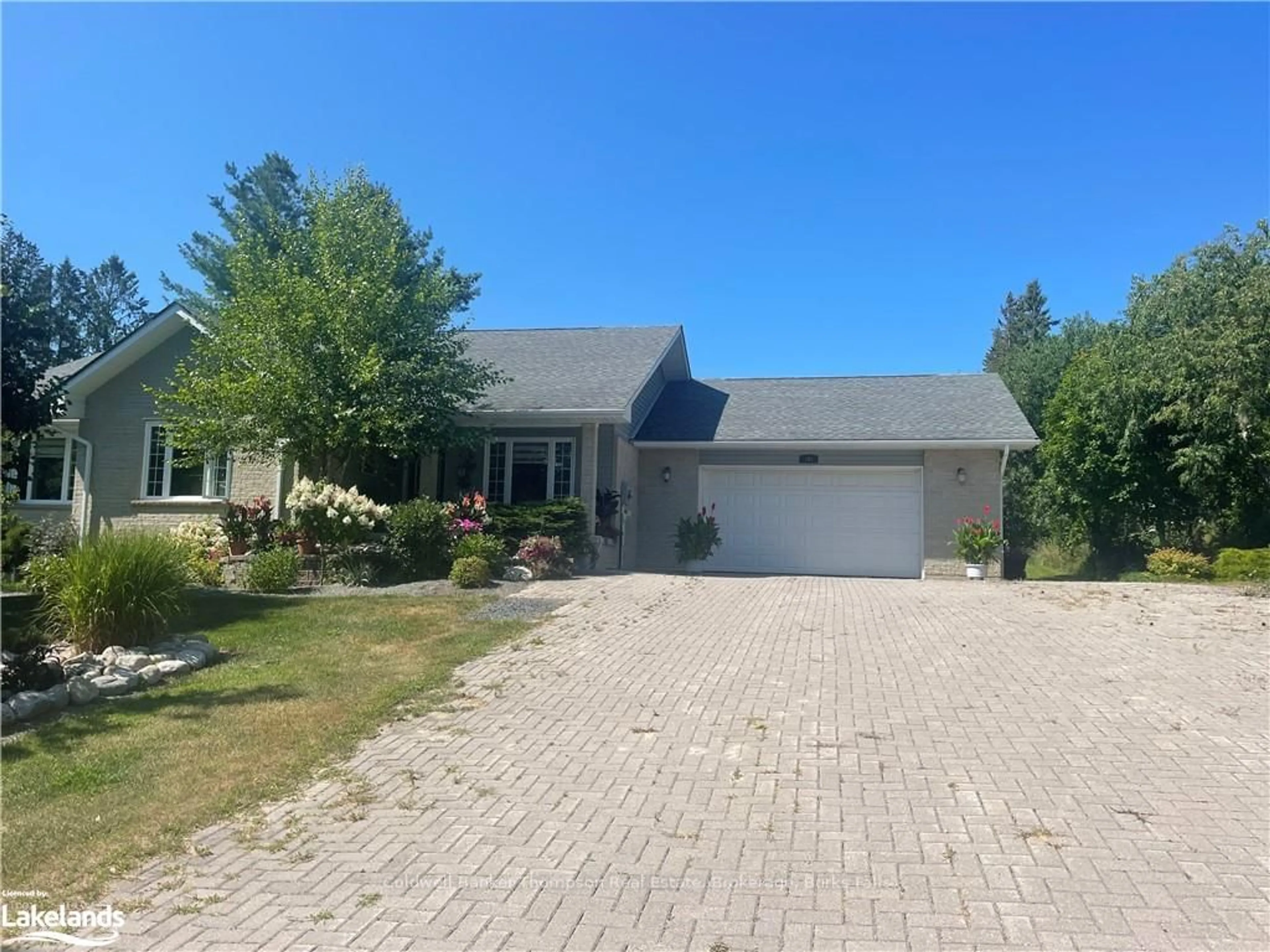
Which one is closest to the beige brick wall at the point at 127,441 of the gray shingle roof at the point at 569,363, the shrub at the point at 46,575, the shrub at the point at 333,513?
the shrub at the point at 333,513

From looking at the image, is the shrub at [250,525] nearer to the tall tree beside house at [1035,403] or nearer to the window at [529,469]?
the window at [529,469]

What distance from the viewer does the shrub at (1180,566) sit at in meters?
17.1

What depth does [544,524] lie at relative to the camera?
15.5 meters

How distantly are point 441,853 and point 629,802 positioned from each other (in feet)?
3.68

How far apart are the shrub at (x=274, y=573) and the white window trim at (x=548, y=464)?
449 cm

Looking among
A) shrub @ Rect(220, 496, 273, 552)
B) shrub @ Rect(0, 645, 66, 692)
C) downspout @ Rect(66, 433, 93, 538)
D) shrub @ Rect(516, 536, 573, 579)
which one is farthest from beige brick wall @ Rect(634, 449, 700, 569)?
shrub @ Rect(0, 645, 66, 692)

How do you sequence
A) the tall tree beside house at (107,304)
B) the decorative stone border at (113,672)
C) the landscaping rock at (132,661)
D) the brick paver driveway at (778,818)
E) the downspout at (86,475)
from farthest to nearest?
the tall tree beside house at (107,304) < the downspout at (86,475) < the landscaping rock at (132,661) < the decorative stone border at (113,672) < the brick paver driveway at (778,818)

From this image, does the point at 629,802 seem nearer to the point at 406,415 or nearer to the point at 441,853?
the point at 441,853

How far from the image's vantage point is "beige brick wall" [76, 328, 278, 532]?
749 inches

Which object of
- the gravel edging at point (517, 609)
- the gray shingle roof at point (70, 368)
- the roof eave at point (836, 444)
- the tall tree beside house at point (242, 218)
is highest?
the tall tree beside house at point (242, 218)

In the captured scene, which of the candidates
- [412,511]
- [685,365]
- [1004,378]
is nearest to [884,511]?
[685,365]

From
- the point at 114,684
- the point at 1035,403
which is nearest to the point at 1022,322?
the point at 1035,403

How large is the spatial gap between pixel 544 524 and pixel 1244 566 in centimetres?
1347

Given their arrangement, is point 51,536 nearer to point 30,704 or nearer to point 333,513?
point 333,513
